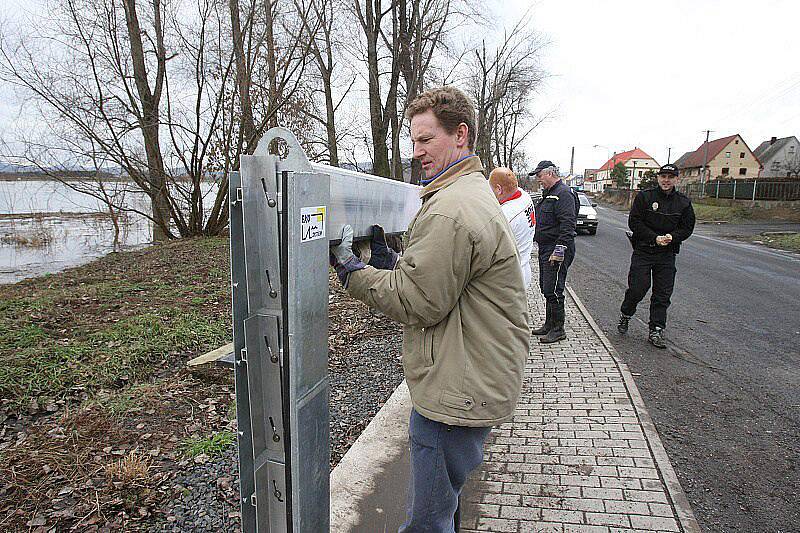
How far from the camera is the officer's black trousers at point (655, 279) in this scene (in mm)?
5883

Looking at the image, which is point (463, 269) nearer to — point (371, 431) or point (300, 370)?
point (300, 370)

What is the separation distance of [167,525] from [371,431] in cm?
145

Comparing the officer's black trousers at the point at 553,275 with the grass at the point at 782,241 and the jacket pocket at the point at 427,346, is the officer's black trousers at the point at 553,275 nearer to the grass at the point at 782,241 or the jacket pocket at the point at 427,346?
the jacket pocket at the point at 427,346

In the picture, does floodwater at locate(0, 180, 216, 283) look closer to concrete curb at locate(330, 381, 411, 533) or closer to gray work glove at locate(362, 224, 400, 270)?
concrete curb at locate(330, 381, 411, 533)

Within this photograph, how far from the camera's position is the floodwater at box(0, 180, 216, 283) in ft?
44.8

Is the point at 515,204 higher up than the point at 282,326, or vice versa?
the point at 515,204

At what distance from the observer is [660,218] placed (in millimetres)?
5832

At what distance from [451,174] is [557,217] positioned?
424 cm

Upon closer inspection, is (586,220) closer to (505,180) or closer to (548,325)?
(548,325)

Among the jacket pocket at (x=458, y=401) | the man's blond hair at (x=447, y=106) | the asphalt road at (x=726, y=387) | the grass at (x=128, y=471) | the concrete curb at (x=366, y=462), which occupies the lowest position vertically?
the asphalt road at (x=726, y=387)

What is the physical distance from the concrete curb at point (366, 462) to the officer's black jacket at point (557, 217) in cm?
275

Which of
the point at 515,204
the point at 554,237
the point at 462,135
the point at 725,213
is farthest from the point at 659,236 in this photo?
the point at 725,213

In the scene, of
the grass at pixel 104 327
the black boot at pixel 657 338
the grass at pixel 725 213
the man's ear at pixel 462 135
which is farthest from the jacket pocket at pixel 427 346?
the grass at pixel 725 213

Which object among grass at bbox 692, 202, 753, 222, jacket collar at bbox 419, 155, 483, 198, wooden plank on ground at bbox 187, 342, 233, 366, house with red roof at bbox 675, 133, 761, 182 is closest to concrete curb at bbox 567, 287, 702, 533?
jacket collar at bbox 419, 155, 483, 198
